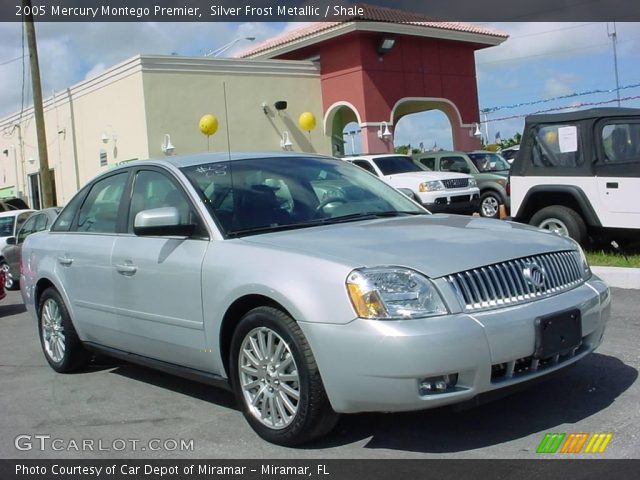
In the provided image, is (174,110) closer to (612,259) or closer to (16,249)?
(16,249)

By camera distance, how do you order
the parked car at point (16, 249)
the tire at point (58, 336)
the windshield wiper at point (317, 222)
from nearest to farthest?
the windshield wiper at point (317, 222)
the tire at point (58, 336)
the parked car at point (16, 249)

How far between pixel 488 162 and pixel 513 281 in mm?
15440

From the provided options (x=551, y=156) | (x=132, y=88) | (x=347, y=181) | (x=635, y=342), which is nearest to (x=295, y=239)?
(x=347, y=181)

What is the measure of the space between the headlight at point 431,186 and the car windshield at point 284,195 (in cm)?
1026

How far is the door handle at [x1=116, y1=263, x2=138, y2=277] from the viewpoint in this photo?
505 cm

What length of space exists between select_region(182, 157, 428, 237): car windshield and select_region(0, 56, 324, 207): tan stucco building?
15627 millimetres

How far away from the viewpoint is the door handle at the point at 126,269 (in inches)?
199

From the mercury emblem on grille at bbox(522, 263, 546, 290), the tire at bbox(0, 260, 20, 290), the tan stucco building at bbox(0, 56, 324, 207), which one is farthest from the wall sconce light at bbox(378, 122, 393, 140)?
the mercury emblem on grille at bbox(522, 263, 546, 290)

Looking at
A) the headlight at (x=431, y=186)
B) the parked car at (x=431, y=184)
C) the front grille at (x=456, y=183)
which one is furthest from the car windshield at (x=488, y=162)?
the headlight at (x=431, y=186)

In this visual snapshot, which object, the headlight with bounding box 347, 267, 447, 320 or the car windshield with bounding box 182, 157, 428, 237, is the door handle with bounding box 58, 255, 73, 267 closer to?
the car windshield with bounding box 182, 157, 428, 237

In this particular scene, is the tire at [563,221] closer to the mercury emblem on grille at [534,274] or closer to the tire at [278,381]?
the mercury emblem on grille at [534,274]

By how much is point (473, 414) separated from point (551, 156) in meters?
5.90

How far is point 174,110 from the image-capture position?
2212 centimetres
